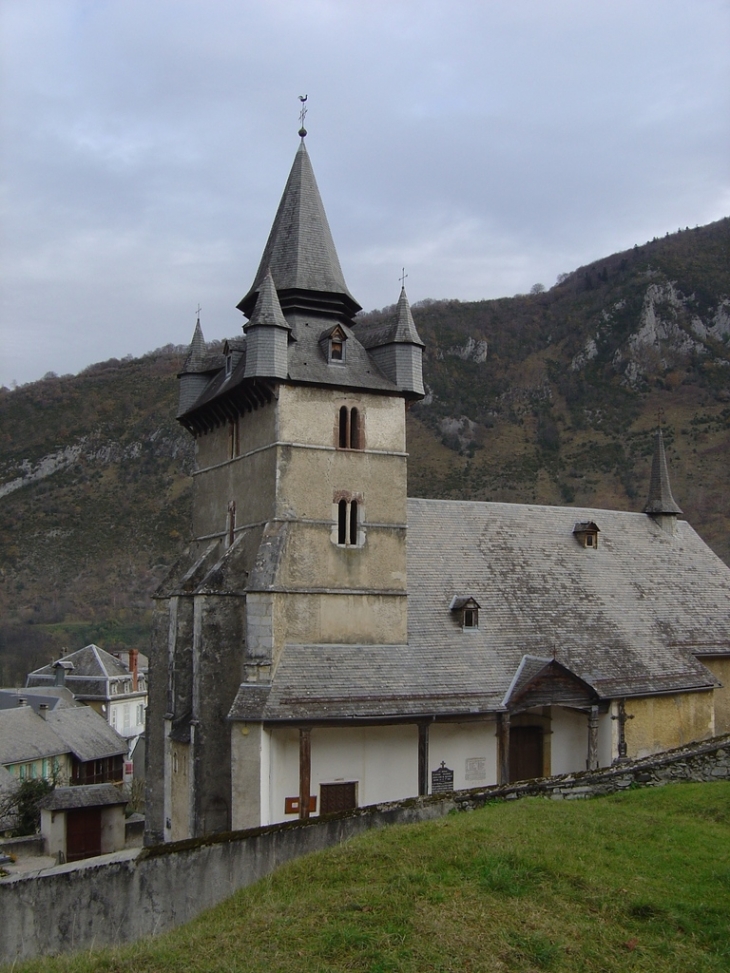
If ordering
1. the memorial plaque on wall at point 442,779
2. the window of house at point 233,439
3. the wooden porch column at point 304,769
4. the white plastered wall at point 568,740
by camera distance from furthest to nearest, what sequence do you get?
the window of house at point 233,439 → the white plastered wall at point 568,740 → the memorial plaque on wall at point 442,779 → the wooden porch column at point 304,769

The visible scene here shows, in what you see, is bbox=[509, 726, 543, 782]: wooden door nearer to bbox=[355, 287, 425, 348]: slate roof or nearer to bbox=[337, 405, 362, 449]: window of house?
bbox=[337, 405, 362, 449]: window of house

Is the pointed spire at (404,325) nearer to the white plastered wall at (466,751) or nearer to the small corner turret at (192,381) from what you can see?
the small corner turret at (192,381)

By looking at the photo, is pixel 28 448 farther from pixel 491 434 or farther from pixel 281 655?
pixel 281 655

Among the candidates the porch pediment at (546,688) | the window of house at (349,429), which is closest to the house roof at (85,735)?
the window of house at (349,429)

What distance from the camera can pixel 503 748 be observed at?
2625cm

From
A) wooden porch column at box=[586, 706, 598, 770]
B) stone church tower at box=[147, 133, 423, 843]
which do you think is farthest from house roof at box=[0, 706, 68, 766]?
wooden porch column at box=[586, 706, 598, 770]

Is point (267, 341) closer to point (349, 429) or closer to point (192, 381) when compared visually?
point (349, 429)

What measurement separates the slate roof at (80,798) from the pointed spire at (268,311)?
16.3 metres

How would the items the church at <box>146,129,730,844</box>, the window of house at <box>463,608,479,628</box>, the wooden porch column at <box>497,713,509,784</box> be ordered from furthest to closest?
the window of house at <box>463,608,479,628</box> → the wooden porch column at <box>497,713,509,784</box> → the church at <box>146,129,730,844</box>

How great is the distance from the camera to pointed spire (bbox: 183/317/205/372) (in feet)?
102

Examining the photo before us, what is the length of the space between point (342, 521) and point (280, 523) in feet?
6.15

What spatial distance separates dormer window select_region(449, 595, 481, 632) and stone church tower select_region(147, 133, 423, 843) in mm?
1845

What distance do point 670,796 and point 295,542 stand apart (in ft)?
42.6

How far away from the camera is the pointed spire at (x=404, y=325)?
28.2 metres
